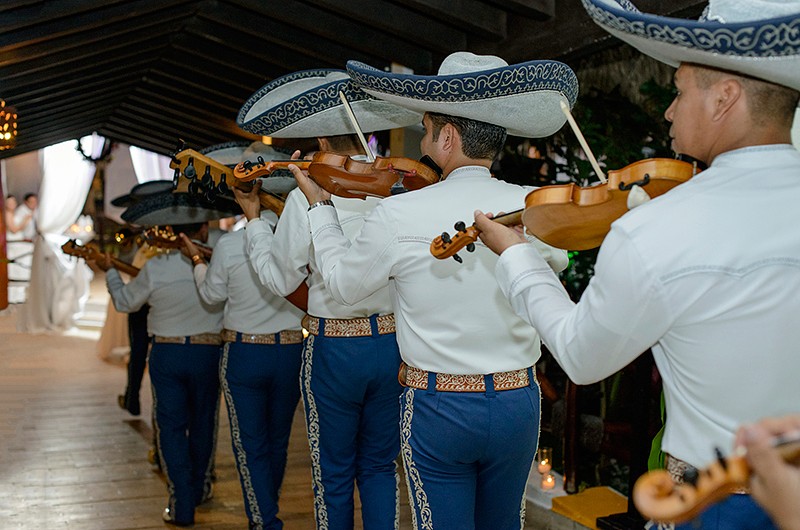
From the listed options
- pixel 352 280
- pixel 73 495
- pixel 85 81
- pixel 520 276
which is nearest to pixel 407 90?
pixel 352 280

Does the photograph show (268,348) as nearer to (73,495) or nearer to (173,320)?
(173,320)

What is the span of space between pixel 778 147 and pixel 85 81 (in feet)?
22.8

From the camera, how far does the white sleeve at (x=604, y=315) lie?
126cm

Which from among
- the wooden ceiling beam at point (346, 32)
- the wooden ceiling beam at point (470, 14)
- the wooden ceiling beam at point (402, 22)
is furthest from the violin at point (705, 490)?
the wooden ceiling beam at point (346, 32)

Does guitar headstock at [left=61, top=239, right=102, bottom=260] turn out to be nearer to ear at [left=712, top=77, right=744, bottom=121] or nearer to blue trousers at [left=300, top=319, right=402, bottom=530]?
blue trousers at [left=300, top=319, right=402, bottom=530]

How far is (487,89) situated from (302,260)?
34.7 inches

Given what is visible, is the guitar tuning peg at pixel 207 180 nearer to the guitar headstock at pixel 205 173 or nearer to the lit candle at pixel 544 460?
the guitar headstock at pixel 205 173

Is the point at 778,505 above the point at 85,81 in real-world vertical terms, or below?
below

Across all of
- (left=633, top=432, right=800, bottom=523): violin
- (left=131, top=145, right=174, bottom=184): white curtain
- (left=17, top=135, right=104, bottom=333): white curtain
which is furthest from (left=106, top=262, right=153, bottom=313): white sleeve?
(left=131, top=145, right=174, bottom=184): white curtain

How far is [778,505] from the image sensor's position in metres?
0.84

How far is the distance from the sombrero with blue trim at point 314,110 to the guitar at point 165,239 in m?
0.97

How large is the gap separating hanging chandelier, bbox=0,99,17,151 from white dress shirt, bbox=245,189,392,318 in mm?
2916

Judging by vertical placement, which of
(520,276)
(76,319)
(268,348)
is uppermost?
(520,276)

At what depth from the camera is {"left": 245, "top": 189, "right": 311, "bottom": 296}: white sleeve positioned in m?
2.59
